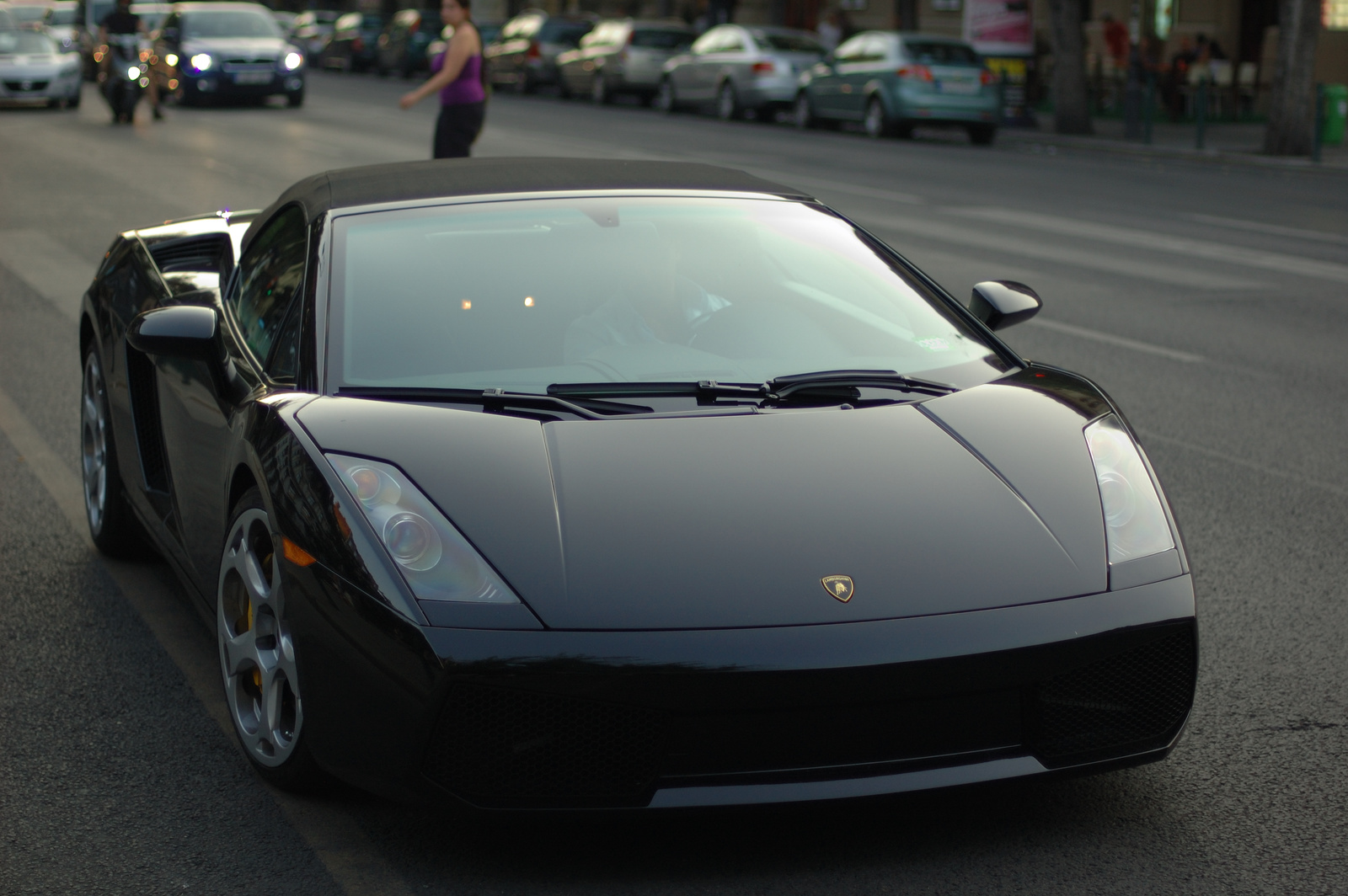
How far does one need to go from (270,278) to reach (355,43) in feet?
155

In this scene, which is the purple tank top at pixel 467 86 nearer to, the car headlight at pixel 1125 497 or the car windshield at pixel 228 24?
the car headlight at pixel 1125 497

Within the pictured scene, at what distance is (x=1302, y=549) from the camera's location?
543 cm

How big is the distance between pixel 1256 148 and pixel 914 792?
910 inches

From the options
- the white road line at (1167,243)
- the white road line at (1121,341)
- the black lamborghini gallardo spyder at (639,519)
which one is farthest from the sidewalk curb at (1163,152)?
the black lamborghini gallardo spyder at (639,519)

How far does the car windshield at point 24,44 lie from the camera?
2866 centimetres

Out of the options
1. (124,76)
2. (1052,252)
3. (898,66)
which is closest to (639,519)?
(1052,252)

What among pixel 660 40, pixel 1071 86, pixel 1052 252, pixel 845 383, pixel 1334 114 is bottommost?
pixel 1052 252

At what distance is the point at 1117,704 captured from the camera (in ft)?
10.5

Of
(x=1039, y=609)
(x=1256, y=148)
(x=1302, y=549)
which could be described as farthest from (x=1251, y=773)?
(x=1256, y=148)

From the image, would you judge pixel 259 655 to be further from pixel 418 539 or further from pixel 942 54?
pixel 942 54

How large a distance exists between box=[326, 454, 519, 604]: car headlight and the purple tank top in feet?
34.0

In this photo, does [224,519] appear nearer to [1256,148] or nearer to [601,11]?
[1256,148]

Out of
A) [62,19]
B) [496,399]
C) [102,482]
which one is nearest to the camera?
[496,399]

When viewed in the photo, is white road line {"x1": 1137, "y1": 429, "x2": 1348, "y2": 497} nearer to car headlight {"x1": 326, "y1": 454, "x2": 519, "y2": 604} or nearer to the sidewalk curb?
car headlight {"x1": 326, "y1": 454, "x2": 519, "y2": 604}
